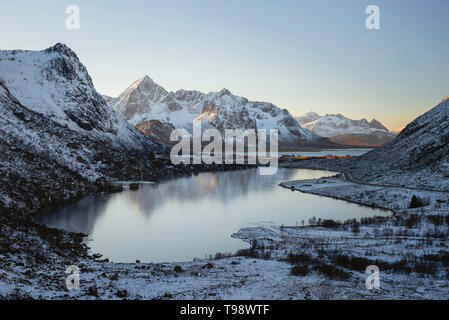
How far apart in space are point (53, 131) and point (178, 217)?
55.8m

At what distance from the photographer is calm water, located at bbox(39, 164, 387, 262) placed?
1488 inches

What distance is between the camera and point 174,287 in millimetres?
21938

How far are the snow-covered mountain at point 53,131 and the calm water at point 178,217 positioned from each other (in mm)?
8499

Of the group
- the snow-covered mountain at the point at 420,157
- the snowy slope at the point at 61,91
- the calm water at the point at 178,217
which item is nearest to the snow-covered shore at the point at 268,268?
the calm water at the point at 178,217

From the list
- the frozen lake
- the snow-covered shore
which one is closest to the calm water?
the frozen lake

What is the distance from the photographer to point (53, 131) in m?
92.2

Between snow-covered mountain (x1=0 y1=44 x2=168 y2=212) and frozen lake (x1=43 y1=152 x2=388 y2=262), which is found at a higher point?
snow-covered mountain (x1=0 y1=44 x2=168 y2=212)

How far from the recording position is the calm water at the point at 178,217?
124 ft

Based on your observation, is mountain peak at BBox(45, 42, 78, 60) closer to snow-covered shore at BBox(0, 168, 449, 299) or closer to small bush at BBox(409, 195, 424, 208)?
snow-covered shore at BBox(0, 168, 449, 299)

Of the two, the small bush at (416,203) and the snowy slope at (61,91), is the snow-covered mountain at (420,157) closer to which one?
the small bush at (416,203)

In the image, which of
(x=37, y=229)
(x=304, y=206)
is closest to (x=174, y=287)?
(x=37, y=229)
